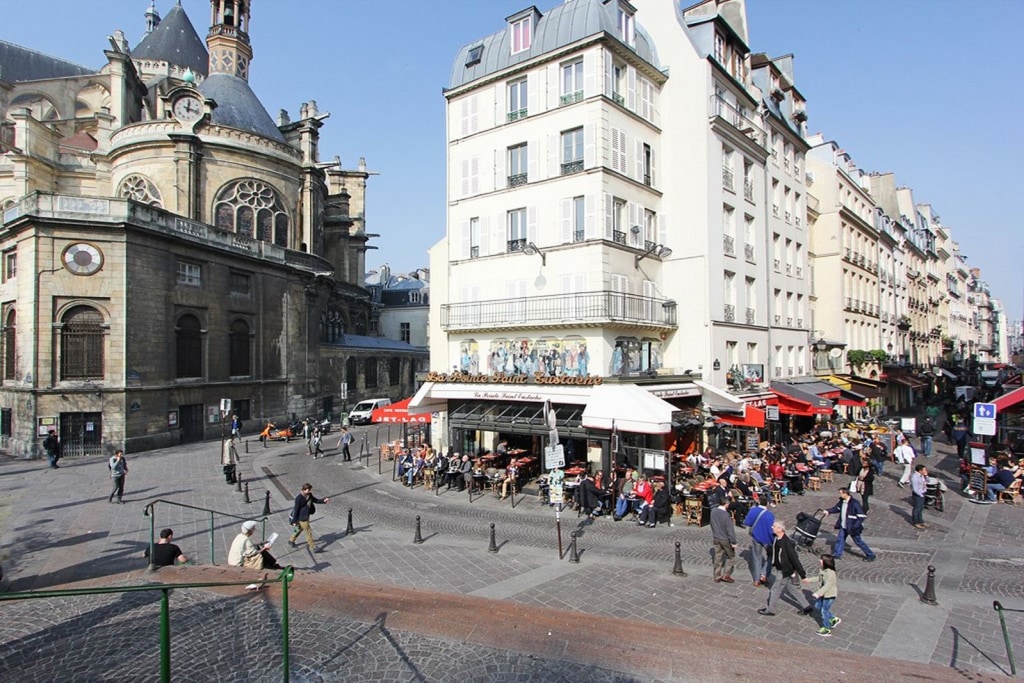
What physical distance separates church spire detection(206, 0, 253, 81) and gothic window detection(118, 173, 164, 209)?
1450cm

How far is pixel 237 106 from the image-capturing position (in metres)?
41.0

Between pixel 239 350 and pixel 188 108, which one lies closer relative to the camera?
pixel 239 350

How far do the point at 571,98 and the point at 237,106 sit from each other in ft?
106

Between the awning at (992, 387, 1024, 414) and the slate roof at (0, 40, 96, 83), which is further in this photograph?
the slate roof at (0, 40, 96, 83)

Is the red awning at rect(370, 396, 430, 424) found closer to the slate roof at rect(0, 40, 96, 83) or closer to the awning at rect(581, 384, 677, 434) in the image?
the awning at rect(581, 384, 677, 434)

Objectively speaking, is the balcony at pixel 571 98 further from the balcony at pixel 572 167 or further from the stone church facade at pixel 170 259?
the stone church facade at pixel 170 259

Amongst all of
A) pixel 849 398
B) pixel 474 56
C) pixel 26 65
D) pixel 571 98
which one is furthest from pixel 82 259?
pixel 26 65

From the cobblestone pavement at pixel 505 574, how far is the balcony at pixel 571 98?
13599 millimetres

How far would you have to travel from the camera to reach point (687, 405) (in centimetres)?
2095

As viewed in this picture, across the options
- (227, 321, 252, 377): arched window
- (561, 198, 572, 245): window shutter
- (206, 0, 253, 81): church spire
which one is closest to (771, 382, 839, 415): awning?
(561, 198, 572, 245): window shutter

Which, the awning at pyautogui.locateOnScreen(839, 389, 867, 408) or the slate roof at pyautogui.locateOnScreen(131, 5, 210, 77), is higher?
the slate roof at pyautogui.locateOnScreen(131, 5, 210, 77)

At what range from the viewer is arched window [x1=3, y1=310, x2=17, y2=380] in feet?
89.1

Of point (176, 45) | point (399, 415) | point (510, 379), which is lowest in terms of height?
point (399, 415)

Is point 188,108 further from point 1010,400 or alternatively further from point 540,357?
point 1010,400
